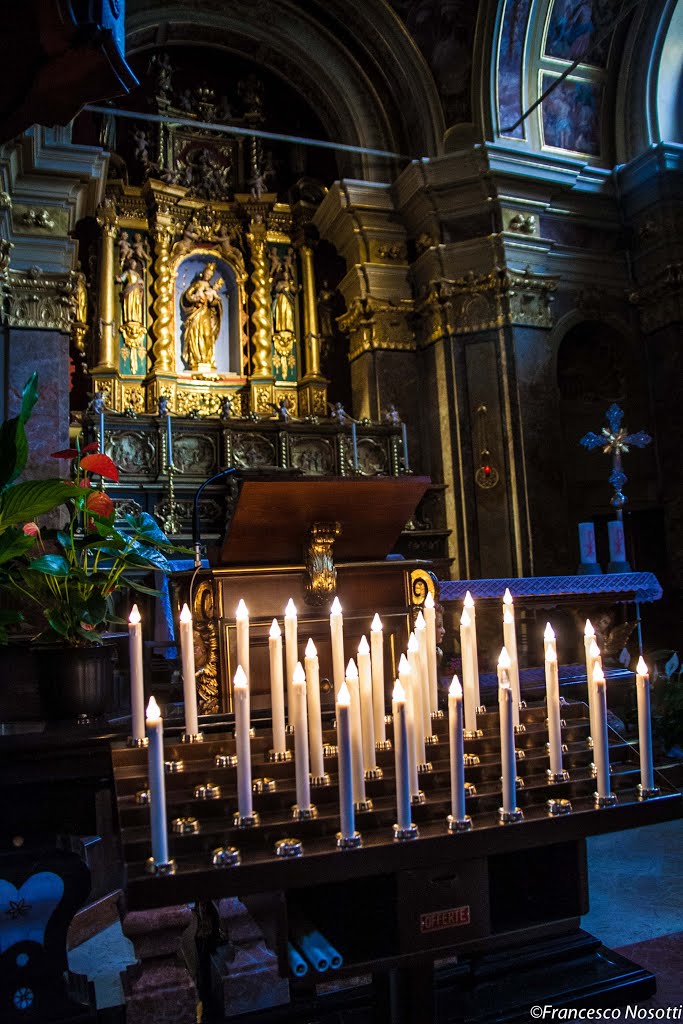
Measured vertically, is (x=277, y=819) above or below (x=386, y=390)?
below

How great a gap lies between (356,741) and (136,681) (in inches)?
22.5

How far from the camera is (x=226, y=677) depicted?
371 centimetres

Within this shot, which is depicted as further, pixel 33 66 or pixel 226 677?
pixel 226 677

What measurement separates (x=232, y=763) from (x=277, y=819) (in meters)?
0.21

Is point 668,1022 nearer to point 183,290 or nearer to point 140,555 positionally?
point 140,555

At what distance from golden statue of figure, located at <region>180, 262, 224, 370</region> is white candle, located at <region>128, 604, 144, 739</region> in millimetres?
9932

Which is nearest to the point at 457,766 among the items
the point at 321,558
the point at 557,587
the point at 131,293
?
the point at 321,558

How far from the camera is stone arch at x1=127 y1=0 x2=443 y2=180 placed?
11062 mm

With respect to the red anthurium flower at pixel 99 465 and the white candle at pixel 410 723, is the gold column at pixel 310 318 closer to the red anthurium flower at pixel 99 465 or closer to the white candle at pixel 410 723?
the red anthurium flower at pixel 99 465

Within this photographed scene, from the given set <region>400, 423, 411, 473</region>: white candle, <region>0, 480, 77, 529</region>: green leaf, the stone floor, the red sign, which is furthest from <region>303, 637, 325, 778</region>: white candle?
<region>400, 423, 411, 473</region>: white candle

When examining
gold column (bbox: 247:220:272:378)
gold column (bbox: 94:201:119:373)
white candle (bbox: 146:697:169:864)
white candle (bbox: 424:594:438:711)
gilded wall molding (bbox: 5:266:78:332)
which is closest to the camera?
white candle (bbox: 146:697:169:864)

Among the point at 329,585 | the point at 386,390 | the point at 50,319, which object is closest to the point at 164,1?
the point at 50,319

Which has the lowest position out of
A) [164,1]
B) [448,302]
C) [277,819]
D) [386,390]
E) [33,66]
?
[277,819]

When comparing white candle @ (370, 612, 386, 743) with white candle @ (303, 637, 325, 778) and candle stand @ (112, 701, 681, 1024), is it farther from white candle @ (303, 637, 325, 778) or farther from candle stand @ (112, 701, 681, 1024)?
white candle @ (303, 637, 325, 778)
